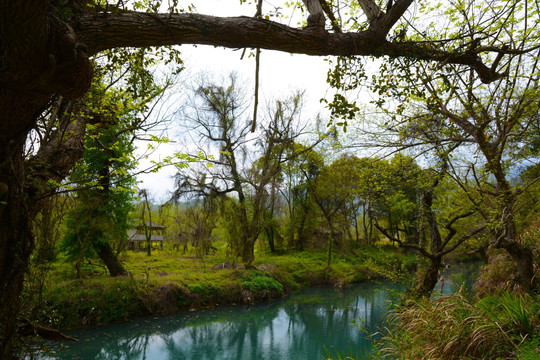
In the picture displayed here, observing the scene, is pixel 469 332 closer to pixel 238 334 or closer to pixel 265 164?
pixel 238 334

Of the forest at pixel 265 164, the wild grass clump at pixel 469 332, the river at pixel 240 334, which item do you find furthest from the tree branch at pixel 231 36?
the river at pixel 240 334

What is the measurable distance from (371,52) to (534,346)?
10.3 feet

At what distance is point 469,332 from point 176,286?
9.73m

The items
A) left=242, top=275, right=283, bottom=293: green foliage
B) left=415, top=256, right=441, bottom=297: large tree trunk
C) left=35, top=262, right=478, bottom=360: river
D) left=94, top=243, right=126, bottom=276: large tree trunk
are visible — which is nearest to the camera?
left=415, top=256, right=441, bottom=297: large tree trunk

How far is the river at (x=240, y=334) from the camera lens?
8.23 metres

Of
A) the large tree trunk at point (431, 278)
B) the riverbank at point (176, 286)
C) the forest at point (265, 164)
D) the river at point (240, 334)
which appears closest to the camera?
the forest at point (265, 164)

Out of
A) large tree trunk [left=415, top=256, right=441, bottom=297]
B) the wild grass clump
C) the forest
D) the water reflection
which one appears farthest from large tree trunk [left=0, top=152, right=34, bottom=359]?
large tree trunk [left=415, top=256, right=441, bottom=297]

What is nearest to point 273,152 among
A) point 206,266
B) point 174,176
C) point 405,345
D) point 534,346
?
point 174,176

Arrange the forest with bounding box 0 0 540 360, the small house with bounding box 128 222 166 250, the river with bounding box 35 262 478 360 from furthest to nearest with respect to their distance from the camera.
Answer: the small house with bounding box 128 222 166 250 → the river with bounding box 35 262 478 360 → the forest with bounding box 0 0 540 360

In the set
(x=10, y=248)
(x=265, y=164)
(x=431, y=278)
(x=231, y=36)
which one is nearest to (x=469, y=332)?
(x=431, y=278)

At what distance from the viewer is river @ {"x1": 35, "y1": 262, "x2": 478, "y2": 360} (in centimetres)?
823

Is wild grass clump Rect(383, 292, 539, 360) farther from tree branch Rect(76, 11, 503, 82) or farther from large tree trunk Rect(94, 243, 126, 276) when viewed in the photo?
large tree trunk Rect(94, 243, 126, 276)

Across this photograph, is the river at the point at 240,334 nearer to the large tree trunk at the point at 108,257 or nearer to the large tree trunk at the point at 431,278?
the large tree trunk at the point at 431,278

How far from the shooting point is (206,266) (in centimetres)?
1559
